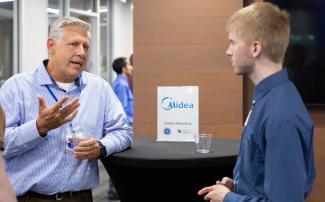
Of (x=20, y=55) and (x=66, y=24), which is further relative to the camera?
(x=20, y=55)

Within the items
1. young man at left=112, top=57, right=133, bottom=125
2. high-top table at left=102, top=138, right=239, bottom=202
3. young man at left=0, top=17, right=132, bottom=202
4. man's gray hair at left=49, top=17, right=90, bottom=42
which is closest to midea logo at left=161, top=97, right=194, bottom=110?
high-top table at left=102, top=138, right=239, bottom=202

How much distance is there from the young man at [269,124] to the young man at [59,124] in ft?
2.63

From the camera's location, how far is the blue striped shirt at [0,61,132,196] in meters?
2.07

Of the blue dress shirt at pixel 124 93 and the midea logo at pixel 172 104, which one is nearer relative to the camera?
the midea logo at pixel 172 104

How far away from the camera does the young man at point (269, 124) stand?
4.37 ft

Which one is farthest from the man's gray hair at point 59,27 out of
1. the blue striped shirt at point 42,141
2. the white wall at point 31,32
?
the white wall at point 31,32

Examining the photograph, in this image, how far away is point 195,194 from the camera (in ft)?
7.70

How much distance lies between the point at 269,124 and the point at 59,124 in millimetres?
982

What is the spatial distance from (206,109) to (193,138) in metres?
1.17

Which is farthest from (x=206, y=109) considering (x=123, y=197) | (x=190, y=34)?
(x=123, y=197)

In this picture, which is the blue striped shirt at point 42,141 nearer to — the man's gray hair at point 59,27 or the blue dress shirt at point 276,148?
the man's gray hair at point 59,27

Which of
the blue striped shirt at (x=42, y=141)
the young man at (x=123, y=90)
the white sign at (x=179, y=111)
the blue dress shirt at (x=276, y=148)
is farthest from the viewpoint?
the young man at (x=123, y=90)

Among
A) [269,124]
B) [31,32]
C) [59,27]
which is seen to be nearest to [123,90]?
[31,32]

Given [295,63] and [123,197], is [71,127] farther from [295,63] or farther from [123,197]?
[295,63]
